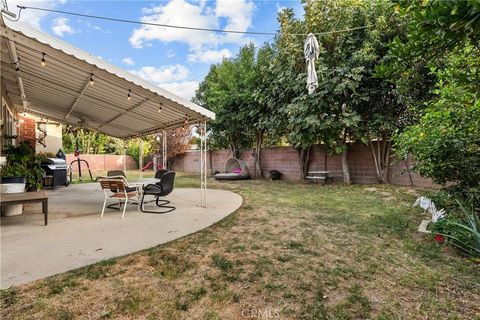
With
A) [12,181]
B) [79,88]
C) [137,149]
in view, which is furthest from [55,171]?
[137,149]

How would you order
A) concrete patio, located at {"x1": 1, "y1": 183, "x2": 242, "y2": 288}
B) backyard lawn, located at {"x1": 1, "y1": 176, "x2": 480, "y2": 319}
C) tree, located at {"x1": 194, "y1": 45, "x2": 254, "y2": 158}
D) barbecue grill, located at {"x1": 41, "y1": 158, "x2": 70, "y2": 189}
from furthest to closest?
tree, located at {"x1": 194, "y1": 45, "x2": 254, "y2": 158}, barbecue grill, located at {"x1": 41, "y1": 158, "x2": 70, "y2": 189}, concrete patio, located at {"x1": 1, "y1": 183, "x2": 242, "y2": 288}, backyard lawn, located at {"x1": 1, "y1": 176, "x2": 480, "y2": 319}

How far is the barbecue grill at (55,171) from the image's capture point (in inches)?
319

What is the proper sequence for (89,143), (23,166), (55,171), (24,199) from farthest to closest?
1. (89,143)
2. (55,171)
3. (23,166)
4. (24,199)

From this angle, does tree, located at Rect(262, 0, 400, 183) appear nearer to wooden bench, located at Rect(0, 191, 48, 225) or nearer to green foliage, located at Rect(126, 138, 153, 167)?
wooden bench, located at Rect(0, 191, 48, 225)

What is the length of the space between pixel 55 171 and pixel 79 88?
457cm

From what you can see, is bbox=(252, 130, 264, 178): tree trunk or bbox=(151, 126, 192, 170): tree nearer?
bbox=(252, 130, 264, 178): tree trunk

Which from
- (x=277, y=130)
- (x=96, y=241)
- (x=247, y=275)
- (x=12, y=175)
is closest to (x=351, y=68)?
(x=277, y=130)

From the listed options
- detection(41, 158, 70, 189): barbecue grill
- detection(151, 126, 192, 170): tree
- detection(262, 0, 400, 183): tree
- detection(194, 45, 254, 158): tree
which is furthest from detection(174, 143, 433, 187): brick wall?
detection(41, 158, 70, 189): barbecue grill

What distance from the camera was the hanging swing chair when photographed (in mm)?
11312

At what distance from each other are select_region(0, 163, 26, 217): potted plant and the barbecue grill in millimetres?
3314

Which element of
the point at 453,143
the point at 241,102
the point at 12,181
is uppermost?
the point at 241,102

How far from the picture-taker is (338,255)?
2889mm

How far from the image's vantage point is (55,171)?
27.1 feet

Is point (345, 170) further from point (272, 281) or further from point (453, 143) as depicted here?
point (272, 281)
